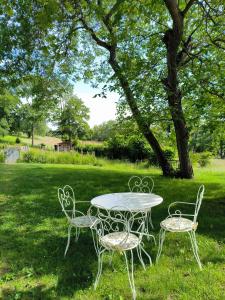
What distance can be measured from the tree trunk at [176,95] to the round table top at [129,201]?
3.58m

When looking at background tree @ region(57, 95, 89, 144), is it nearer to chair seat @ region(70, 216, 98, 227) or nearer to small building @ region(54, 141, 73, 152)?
small building @ region(54, 141, 73, 152)

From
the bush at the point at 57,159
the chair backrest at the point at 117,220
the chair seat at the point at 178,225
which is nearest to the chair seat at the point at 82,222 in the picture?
the chair backrest at the point at 117,220

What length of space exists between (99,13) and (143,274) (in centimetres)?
558

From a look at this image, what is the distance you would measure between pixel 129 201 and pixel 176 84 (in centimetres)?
501

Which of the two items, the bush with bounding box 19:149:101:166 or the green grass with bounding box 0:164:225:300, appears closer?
the green grass with bounding box 0:164:225:300

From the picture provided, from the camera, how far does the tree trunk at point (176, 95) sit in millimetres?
7066

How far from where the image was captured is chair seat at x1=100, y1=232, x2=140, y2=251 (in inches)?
114

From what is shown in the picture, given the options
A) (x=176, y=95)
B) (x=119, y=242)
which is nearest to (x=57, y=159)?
(x=176, y=95)

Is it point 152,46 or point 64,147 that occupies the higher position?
point 152,46

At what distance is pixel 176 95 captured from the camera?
7.86 metres

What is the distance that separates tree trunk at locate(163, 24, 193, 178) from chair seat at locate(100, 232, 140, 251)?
4535 mm

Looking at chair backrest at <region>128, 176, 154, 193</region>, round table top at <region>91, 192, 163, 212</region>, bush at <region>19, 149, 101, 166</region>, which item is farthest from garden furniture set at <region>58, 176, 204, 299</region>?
bush at <region>19, 149, 101, 166</region>

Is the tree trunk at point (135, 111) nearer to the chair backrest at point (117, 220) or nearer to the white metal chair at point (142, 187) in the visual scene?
the white metal chair at point (142, 187)

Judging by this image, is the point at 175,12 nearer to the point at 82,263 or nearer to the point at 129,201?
the point at 129,201
